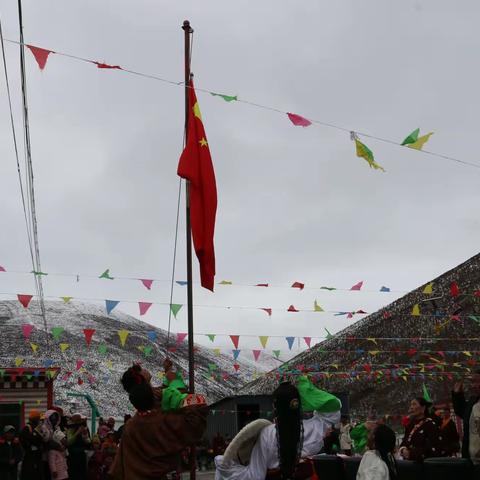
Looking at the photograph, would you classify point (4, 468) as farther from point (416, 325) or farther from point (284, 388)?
point (416, 325)

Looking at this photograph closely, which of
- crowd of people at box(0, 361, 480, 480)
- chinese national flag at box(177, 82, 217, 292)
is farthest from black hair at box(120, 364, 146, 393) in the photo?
chinese national flag at box(177, 82, 217, 292)

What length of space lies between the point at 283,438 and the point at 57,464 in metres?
6.30

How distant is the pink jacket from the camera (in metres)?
13.4

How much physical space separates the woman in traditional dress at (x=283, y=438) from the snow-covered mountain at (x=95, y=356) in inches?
1949

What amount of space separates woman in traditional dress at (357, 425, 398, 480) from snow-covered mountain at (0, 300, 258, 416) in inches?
1965

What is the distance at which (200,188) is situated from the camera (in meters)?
11.8

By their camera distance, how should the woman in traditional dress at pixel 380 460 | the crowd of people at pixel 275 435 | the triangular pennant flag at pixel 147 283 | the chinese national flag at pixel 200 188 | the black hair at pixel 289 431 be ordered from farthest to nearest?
→ the triangular pennant flag at pixel 147 283
the chinese national flag at pixel 200 188
the black hair at pixel 289 431
the woman in traditional dress at pixel 380 460
the crowd of people at pixel 275 435

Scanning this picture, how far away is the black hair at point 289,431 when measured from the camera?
8.23 metres

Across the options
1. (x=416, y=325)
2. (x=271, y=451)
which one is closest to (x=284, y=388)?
(x=271, y=451)

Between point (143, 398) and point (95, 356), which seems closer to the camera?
point (143, 398)

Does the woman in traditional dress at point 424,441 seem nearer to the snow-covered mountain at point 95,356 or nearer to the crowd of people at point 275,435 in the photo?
the crowd of people at point 275,435

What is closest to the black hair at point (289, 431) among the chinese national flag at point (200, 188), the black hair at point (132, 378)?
the black hair at point (132, 378)

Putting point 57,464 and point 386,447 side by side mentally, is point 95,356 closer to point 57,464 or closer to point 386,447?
point 57,464

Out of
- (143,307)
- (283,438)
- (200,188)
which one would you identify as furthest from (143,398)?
(143,307)
